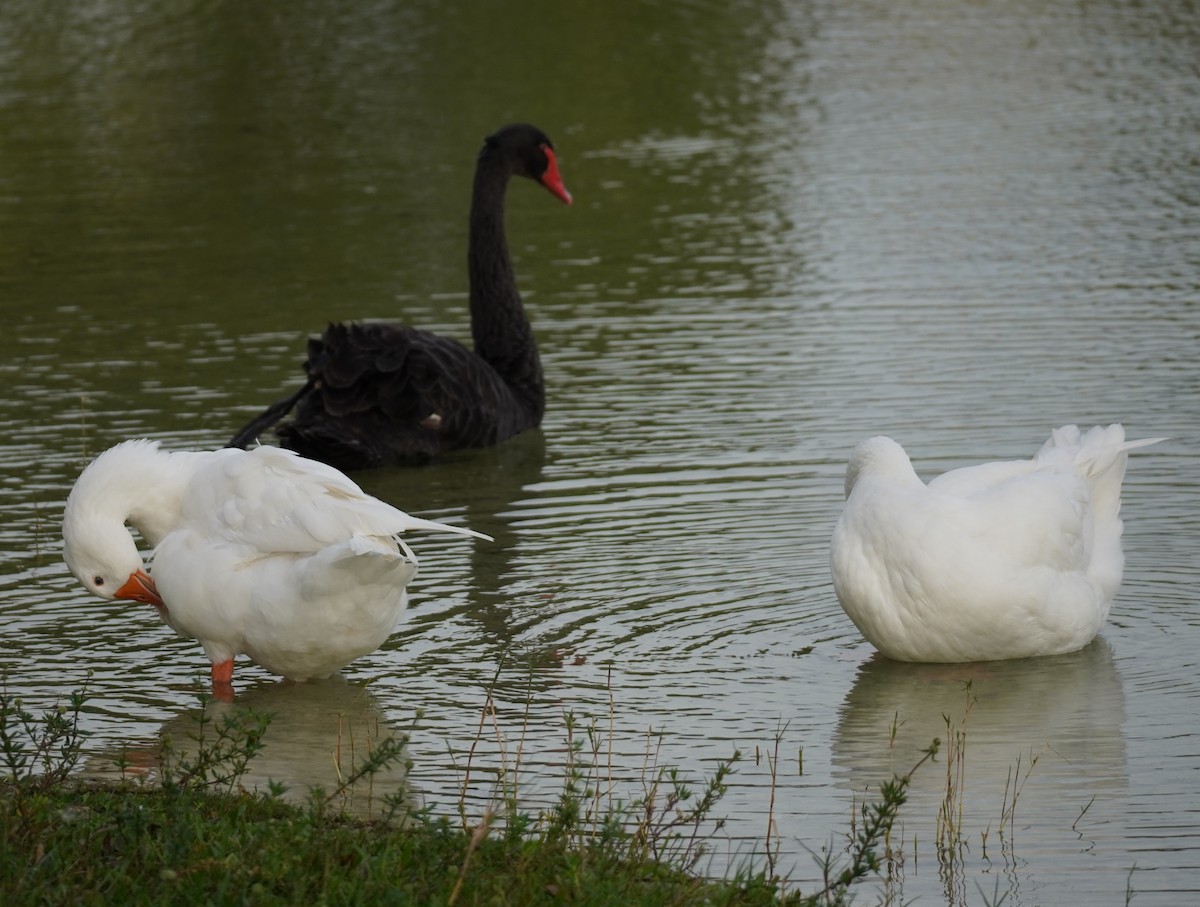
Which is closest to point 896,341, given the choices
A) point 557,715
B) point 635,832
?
point 557,715

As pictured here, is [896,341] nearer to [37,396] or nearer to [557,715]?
[37,396]

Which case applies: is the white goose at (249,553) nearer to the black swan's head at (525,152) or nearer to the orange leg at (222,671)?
the orange leg at (222,671)

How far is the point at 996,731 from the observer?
7051mm

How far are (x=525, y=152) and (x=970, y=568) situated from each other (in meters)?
7.14

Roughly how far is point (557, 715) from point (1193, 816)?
2268 mm

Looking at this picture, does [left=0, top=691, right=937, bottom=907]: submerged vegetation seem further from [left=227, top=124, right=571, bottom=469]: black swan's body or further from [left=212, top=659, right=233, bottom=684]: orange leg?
[left=227, top=124, right=571, bottom=469]: black swan's body

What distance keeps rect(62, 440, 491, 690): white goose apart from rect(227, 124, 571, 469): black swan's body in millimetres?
3147

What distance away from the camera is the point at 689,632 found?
26.9 ft

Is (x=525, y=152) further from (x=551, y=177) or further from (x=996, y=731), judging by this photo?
(x=996, y=731)

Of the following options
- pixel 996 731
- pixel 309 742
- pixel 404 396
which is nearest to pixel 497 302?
pixel 404 396

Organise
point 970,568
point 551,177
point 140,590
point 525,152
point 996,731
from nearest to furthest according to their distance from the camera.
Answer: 1. point 996,731
2. point 970,568
3. point 140,590
4. point 525,152
5. point 551,177

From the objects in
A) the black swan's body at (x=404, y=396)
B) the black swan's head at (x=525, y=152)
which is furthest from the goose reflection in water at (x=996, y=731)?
the black swan's head at (x=525, y=152)

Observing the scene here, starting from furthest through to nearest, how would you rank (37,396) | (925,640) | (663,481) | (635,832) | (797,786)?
(37,396) → (663,481) → (925,640) → (797,786) → (635,832)

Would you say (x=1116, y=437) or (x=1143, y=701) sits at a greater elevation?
(x=1116, y=437)
